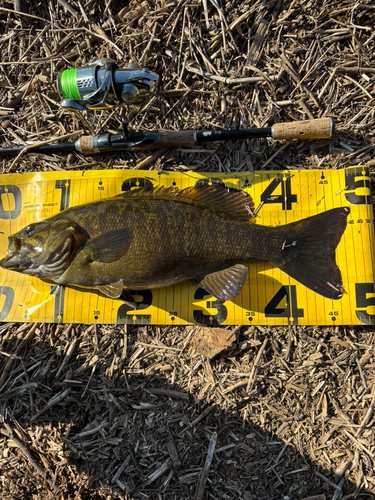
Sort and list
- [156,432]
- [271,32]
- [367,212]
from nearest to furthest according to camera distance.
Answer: [156,432], [367,212], [271,32]

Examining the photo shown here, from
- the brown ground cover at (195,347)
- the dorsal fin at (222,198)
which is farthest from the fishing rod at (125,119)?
the dorsal fin at (222,198)

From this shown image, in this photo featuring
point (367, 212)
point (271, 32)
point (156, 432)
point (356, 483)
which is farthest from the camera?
point (271, 32)

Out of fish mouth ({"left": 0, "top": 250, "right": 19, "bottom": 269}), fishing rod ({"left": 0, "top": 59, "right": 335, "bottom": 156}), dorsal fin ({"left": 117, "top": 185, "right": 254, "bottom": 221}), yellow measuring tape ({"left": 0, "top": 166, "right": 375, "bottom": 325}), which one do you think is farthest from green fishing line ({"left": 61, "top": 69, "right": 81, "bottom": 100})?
fish mouth ({"left": 0, "top": 250, "right": 19, "bottom": 269})

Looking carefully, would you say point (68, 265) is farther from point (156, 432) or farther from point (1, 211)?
point (156, 432)

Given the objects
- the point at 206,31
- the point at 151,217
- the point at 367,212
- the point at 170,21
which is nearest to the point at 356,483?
the point at 367,212

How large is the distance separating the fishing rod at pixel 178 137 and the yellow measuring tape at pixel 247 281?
296 mm

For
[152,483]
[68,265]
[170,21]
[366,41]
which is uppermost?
[170,21]

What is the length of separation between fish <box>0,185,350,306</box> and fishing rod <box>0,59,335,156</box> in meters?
0.65

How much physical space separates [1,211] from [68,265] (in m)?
1.44

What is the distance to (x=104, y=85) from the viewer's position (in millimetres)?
2990

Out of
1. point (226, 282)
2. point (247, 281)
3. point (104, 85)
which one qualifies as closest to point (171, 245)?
point (226, 282)

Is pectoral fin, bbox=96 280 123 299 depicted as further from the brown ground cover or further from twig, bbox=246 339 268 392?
twig, bbox=246 339 268 392

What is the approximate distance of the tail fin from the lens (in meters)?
3.27

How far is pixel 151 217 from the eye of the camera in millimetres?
3076
